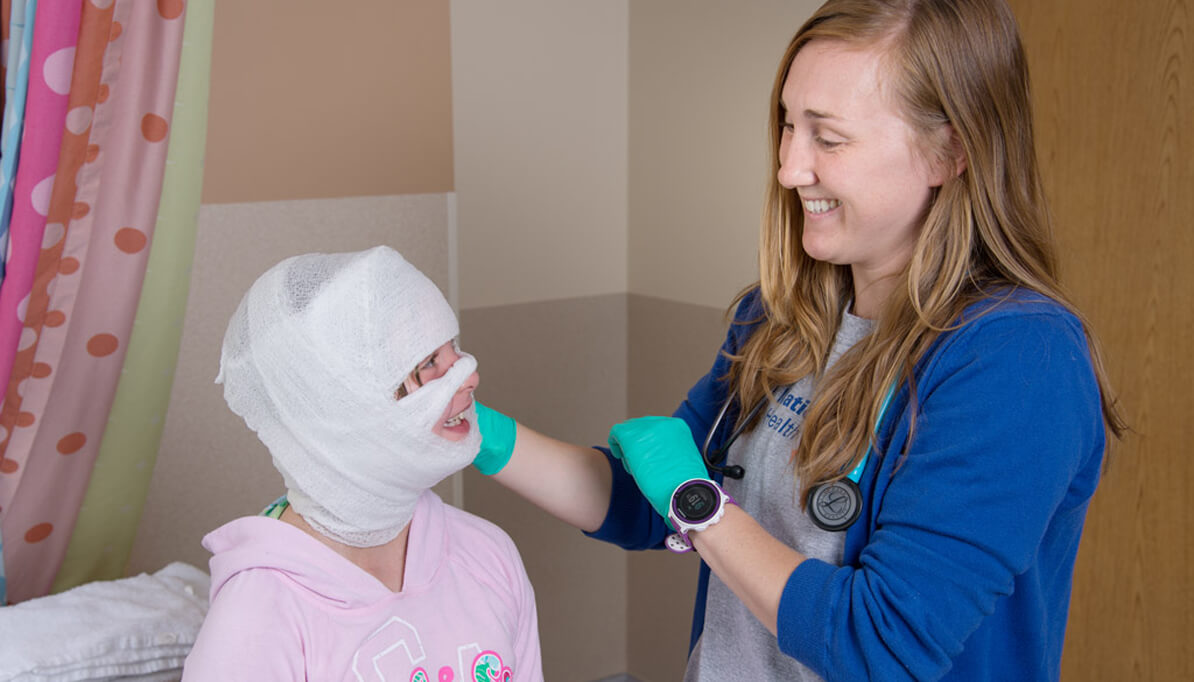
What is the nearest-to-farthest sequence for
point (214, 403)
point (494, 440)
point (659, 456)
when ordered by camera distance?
1. point (659, 456)
2. point (494, 440)
3. point (214, 403)

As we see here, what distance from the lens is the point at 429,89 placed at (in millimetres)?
2428

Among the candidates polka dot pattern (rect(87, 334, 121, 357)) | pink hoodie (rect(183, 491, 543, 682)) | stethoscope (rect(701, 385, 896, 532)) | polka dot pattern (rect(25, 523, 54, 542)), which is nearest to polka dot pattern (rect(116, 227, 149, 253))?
polka dot pattern (rect(87, 334, 121, 357))

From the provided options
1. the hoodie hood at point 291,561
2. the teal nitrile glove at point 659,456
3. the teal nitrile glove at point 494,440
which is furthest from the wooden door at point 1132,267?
the hoodie hood at point 291,561

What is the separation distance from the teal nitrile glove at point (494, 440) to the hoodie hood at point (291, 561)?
0.27 metres

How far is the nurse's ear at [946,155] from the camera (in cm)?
123

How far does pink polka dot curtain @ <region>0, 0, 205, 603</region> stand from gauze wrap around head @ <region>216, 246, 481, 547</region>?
0.46m

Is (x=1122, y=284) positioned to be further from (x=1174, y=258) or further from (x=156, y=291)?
(x=156, y=291)

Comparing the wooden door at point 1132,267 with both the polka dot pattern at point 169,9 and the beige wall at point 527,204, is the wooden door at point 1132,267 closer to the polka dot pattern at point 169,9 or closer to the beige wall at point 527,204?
the beige wall at point 527,204

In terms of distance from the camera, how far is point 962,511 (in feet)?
3.58

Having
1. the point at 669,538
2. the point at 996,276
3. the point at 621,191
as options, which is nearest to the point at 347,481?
the point at 669,538

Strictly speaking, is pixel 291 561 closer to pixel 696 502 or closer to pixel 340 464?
pixel 340 464

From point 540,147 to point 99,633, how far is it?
1650 millimetres

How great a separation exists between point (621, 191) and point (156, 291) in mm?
1518

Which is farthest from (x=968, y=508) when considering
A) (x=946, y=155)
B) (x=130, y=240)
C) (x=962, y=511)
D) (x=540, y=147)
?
(x=540, y=147)
